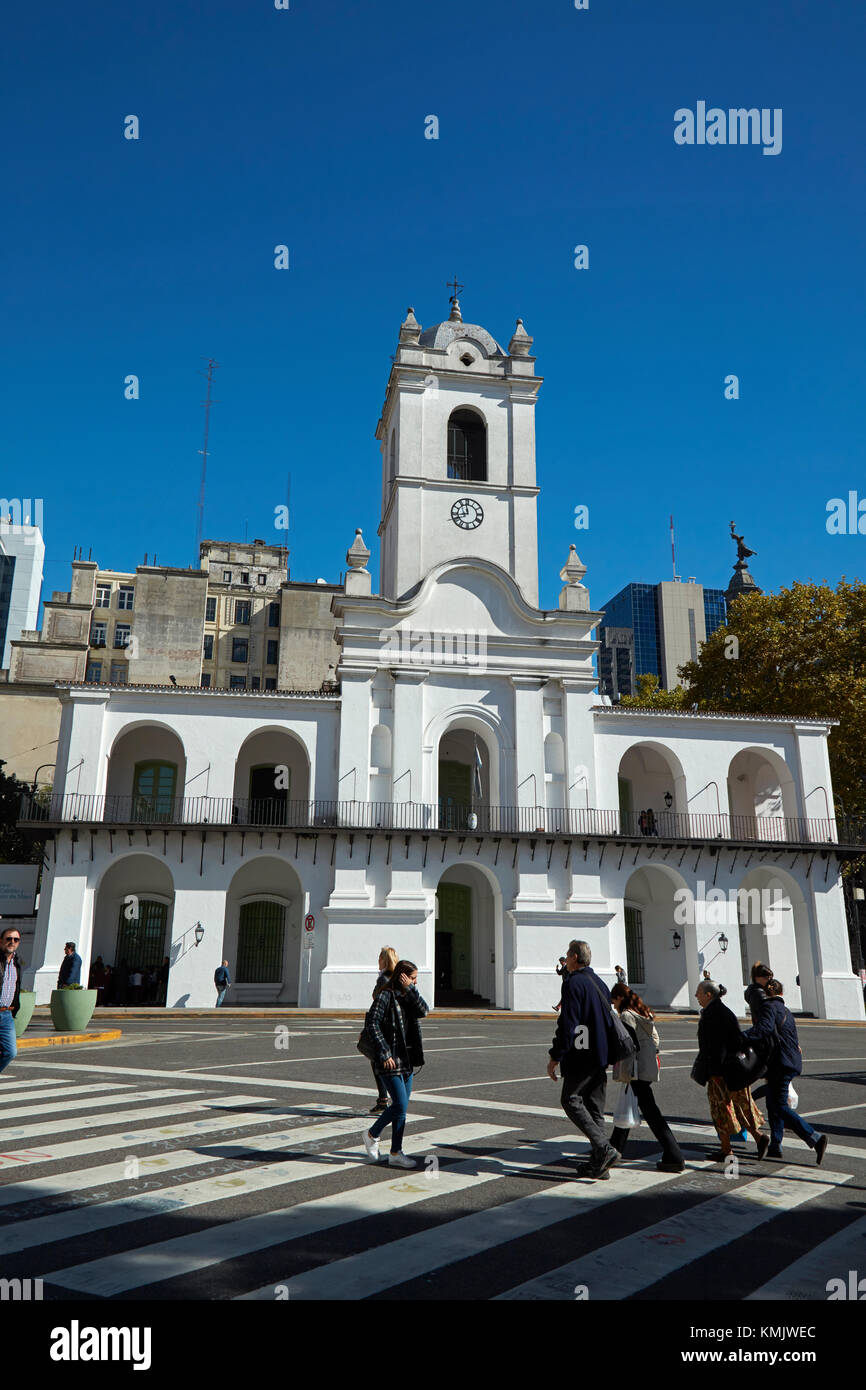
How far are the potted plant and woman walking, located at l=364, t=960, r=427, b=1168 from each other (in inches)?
431

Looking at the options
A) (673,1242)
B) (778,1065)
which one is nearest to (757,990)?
(778,1065)

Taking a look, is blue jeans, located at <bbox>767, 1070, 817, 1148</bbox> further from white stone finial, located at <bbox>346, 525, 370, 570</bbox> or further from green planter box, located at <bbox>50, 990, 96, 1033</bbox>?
white stone finial, located at <bbox>346, 525, 370, 570</bbox>

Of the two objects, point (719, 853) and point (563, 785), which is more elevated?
point (563, 785)

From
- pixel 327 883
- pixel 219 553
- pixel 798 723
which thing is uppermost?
pixel 219 553

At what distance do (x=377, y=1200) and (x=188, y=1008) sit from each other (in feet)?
72.1

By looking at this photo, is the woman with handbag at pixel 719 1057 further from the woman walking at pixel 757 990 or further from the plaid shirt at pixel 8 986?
the plaid shirt at pixel 8 986

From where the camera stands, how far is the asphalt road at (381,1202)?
5.12 m

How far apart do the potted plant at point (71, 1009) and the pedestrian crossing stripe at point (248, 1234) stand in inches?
453

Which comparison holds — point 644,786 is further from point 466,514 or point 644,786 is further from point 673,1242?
point 673,1242

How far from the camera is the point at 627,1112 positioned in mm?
7922

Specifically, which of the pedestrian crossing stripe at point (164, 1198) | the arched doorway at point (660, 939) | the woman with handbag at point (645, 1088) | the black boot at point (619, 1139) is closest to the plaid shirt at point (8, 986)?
the pedestrian crossing stripe at point (164, 1198)
